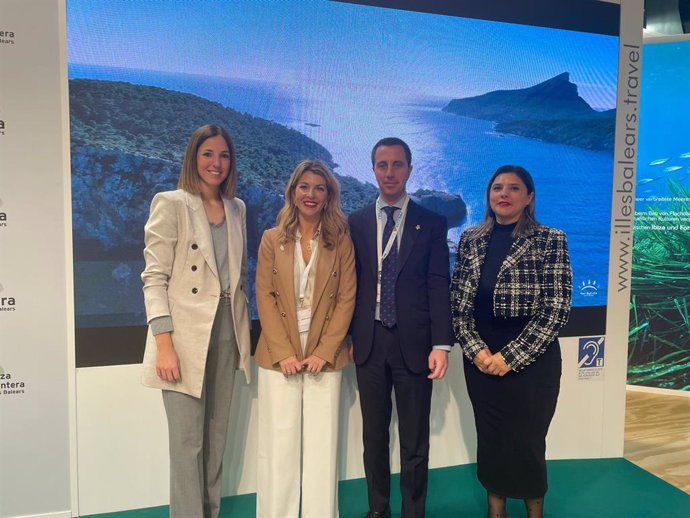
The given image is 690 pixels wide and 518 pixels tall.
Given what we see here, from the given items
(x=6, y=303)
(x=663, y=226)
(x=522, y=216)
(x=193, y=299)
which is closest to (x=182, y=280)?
(x=193, y=299)

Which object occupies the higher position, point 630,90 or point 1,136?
point 630,90

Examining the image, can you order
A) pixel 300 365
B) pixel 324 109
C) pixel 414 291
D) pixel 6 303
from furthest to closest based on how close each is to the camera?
pixel 324 109, pixel 6 303, pixel 414 291, pixel 300 365

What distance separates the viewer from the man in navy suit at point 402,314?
8.02 ft

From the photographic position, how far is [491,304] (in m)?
2.44

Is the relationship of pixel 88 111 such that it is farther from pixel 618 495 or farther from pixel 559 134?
pixel 618 495

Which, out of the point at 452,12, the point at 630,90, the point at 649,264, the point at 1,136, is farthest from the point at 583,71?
the point at 1,136

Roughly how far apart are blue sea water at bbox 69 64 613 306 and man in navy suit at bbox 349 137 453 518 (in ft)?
1.87

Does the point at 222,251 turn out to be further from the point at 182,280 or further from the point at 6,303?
the point at 6,303

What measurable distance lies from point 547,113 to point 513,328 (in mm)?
1608

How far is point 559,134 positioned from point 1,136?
121 inches

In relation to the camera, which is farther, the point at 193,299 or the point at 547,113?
the point at 547,113

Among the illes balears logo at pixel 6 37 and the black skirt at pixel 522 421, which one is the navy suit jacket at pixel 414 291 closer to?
the black skirt at pixel 522 421

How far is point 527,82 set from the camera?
10.8 ft

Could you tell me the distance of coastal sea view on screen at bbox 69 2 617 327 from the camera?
2.67m
